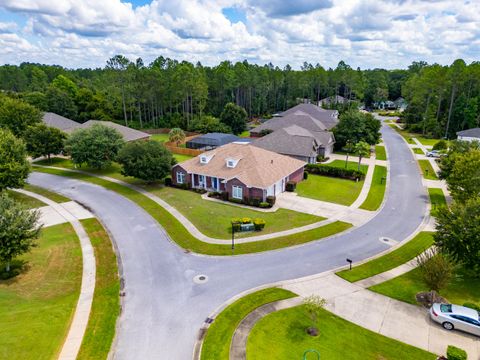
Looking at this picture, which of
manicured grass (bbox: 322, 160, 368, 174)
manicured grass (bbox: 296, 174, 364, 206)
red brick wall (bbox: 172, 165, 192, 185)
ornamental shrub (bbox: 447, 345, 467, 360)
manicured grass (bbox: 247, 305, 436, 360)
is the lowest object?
manicured grass (bbox: 247, 305, 436, 360)

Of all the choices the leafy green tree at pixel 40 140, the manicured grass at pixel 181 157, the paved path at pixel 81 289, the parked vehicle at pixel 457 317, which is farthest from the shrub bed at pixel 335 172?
the leafy green tree at pixel 40 140

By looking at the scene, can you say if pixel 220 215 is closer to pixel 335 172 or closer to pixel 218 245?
pixel 218 245

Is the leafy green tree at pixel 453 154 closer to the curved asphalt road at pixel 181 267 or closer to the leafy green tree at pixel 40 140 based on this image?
the curved asphalt road at pixel 181 267

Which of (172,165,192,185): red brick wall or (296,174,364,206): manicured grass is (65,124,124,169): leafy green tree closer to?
(172,165,192,185): red brick wall

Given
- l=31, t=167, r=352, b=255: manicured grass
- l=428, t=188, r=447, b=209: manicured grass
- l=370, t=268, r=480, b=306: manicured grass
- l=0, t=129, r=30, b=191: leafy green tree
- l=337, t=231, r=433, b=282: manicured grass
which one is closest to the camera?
l=370, t=268, r=480, b=306: manicured grass

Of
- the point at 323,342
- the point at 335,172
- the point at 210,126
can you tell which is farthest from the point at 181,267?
the point at 210,126

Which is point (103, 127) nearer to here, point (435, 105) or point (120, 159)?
point (120, 159)

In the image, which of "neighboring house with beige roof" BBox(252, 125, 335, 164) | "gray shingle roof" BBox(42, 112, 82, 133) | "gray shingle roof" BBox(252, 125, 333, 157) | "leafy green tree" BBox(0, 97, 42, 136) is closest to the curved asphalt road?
"neighboring house with beige roof" BBox(252, 125, 335, 164)

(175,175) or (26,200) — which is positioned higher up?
(175,175)
